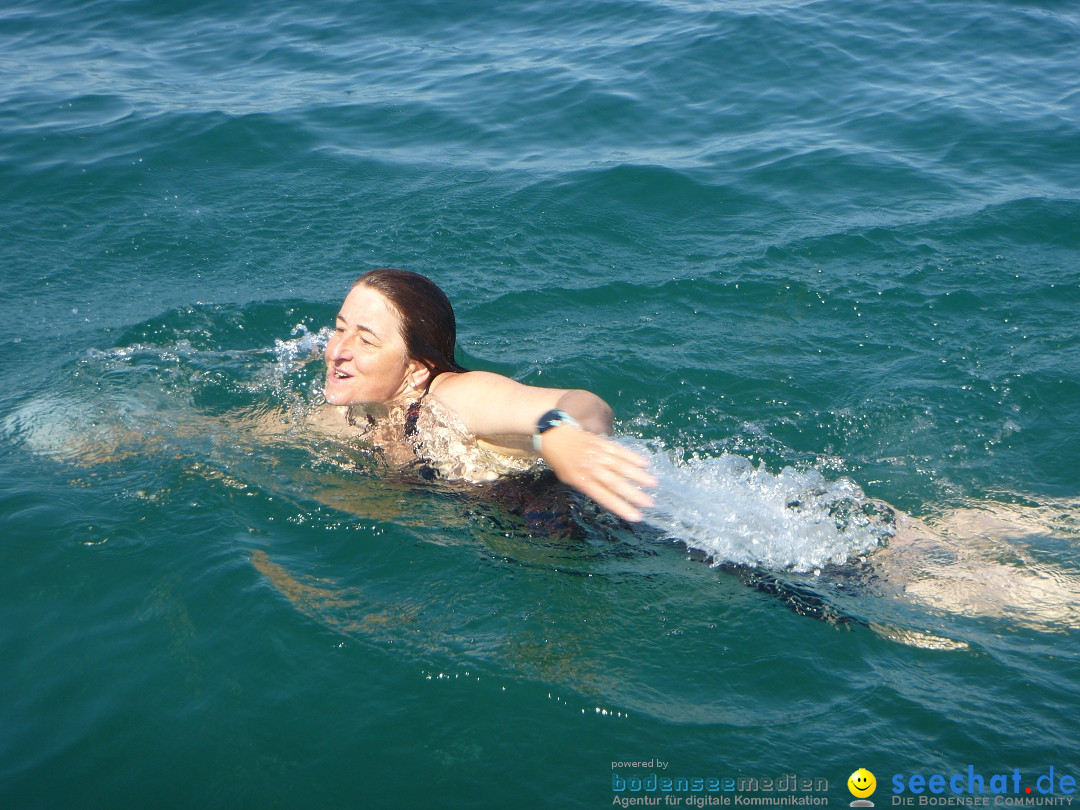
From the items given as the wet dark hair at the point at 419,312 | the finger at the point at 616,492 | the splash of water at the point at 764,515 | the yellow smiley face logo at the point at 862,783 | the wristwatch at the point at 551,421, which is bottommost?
the yellow smiley face logo at the point at 862,783

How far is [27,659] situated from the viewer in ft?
12.0

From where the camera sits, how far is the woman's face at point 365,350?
448 centimetres

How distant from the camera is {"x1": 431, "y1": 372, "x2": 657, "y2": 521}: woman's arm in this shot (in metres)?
3.61

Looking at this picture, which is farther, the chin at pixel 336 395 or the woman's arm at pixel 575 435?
Result: the chin at pixel 336 395

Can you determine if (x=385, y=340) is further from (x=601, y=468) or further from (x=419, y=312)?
(x=601, y=468)

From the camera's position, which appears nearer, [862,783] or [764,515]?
[862,783]

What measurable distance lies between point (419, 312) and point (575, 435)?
4.14 feet

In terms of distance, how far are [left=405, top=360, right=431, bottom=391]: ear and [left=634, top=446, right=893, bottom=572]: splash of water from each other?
1198mm

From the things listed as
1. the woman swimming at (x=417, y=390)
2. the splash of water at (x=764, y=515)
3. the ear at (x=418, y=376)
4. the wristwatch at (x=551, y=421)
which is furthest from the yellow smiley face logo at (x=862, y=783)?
the ear at (x=418, y=376)

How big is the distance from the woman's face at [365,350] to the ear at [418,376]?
1 cm

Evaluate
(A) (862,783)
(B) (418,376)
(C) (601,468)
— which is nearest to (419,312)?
(B) (418,376)

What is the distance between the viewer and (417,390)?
4.62 metres

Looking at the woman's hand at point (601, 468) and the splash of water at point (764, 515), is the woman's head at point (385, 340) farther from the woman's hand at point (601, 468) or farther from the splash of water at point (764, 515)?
the splash of water at point (764, 515)

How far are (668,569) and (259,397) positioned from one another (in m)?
2.90
